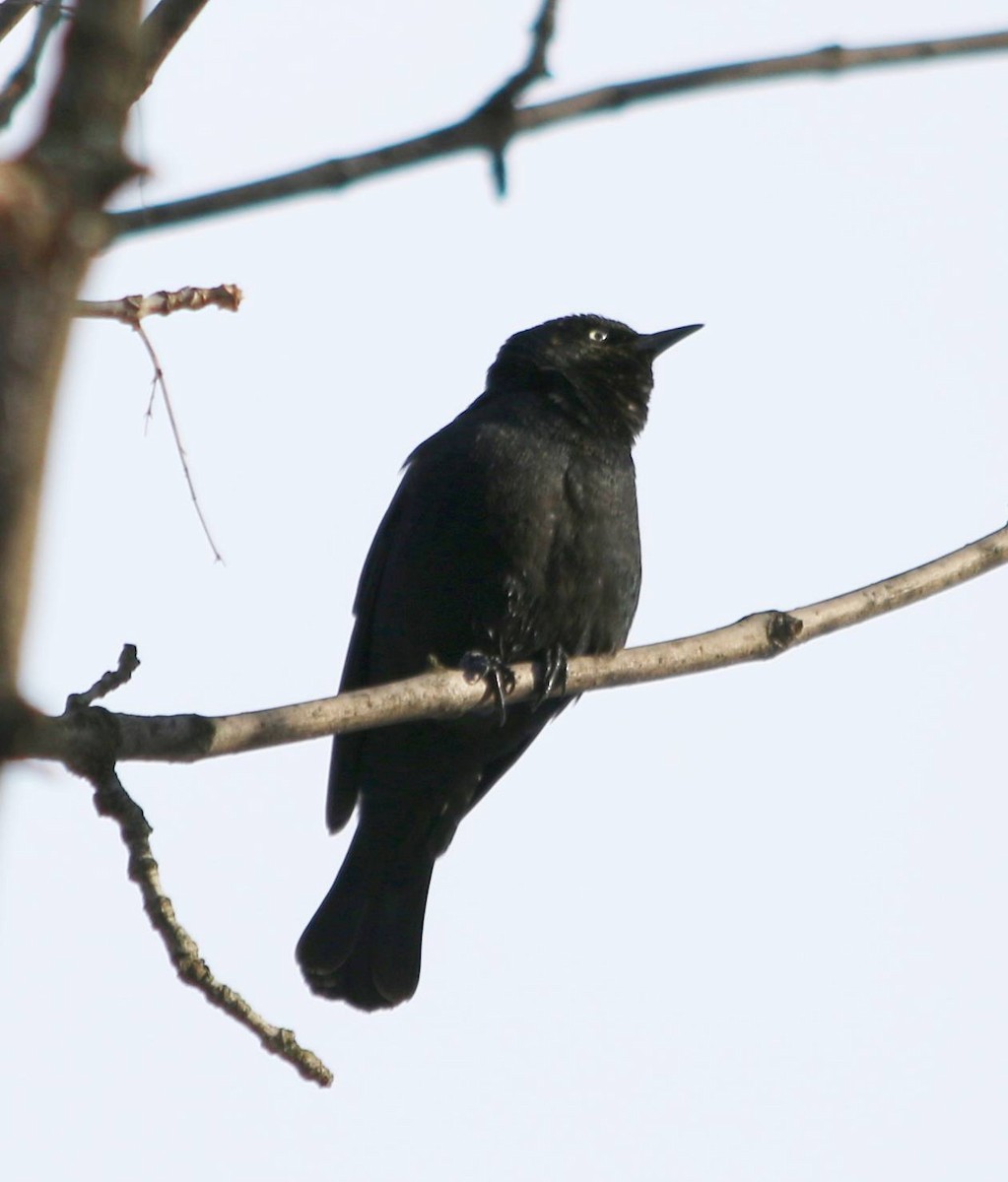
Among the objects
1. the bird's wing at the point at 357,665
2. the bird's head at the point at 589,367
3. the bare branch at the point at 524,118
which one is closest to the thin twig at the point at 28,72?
the bare branch at the point at 524,118

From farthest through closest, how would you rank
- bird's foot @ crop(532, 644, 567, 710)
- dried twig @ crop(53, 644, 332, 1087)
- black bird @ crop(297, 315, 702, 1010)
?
black bird @ crop(297, 315, 702, 1010) < bird's foot @ crop(532, 644, 567, 710) < dried twig @ crop(53, 644, 332, 1087)

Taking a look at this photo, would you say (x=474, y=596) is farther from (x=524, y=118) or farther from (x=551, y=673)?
(x=524, y=118)

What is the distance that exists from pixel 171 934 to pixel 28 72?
5.68 feet

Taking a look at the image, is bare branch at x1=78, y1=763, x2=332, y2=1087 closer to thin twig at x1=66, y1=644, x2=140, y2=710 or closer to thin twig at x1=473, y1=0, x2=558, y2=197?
→ thin twig at x1=66, y1=644, x2=140, y2=710

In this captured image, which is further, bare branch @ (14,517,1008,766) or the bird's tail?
the bird's tail

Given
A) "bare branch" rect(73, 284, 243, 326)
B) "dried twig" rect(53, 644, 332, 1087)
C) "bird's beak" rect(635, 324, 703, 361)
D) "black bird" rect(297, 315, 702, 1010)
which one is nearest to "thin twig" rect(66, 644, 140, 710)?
"dried twig" rect(53, 644, 332, 1087)

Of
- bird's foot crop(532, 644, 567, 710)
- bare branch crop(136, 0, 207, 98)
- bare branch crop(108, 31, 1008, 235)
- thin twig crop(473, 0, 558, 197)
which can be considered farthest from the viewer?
bird's foot crop(532, 644, 567, 710)

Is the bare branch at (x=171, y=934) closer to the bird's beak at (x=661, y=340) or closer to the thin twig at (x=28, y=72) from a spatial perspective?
the thin twig at (x=28, y=72)

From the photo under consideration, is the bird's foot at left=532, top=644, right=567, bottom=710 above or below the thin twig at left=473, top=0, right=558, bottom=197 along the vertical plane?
above

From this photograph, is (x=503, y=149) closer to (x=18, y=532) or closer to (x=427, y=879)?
(x=18, y=532)

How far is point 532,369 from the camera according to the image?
21.3 ft

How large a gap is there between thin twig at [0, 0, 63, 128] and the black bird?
223cm

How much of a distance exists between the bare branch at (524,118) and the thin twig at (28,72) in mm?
1590

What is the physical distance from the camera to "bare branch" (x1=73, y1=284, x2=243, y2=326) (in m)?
3.16
